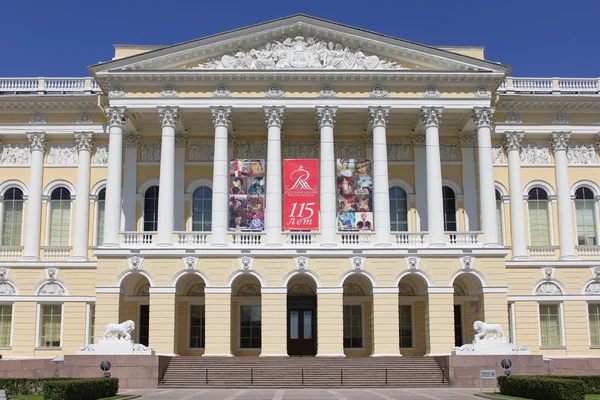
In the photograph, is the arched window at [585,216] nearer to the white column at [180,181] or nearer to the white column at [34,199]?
the white column at [180,181]

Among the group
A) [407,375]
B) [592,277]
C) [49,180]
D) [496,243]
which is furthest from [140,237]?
[592,277]

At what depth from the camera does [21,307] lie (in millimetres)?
46750

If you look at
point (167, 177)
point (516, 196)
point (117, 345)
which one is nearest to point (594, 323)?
point (516, 196)

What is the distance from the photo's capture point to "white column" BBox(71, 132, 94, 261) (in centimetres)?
4750

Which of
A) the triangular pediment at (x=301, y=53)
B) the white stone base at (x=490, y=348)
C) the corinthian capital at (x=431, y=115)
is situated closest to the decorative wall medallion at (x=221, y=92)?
the triangular pediment at (x=301, y=53)

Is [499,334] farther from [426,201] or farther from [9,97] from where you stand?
[9,97]

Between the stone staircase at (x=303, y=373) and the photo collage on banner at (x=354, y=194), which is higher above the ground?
the photo collage on banner at (x=354, y=194)

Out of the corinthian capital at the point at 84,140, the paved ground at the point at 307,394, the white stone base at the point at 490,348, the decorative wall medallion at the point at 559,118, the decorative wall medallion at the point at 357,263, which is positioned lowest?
the paved ground at the point at 307,394

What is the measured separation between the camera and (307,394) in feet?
107

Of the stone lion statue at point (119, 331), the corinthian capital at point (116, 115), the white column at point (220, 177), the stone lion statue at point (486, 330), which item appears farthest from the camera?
the corinthian capital at point (116, 115)

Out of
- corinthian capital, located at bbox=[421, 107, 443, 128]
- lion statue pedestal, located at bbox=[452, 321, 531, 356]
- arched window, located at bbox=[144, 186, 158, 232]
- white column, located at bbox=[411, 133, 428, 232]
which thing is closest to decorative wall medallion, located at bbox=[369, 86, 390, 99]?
corinthian capital, located at bbox=[421, 107, 443, 128]

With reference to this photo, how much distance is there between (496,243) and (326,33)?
Answer: 47.5ft

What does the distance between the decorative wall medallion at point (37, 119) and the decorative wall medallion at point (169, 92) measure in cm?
877

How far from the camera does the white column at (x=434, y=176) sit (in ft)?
143
